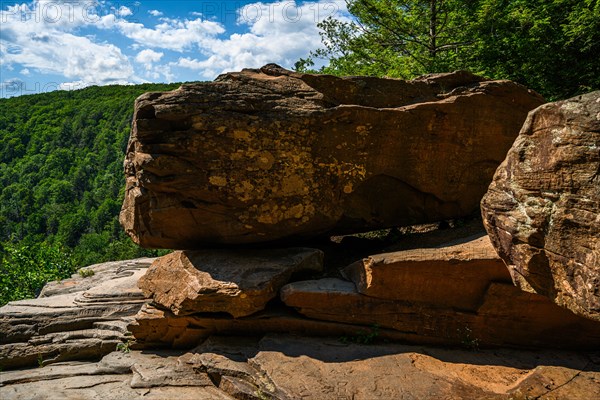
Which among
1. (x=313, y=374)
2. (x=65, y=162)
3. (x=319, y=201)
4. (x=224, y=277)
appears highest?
(x=65, y=162)

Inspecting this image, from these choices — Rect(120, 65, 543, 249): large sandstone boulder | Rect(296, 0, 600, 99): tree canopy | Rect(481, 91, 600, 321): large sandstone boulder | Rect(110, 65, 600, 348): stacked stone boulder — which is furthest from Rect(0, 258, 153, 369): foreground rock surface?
Rect(296, 0, 600, 99): tree canopy

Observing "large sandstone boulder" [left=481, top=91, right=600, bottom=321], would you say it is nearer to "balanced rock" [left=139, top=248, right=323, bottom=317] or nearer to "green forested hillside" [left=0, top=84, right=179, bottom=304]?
"balanced rock" [left=139, top=248, right=323, bottom=317]

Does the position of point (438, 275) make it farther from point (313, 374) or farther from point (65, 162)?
point (65, 162)

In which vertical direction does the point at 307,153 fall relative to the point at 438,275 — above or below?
above

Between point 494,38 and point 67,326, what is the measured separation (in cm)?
1580

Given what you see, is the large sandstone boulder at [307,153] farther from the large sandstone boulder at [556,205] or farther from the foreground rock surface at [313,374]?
the large sandstone boulder at [556,205]

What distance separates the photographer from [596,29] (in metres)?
13.2

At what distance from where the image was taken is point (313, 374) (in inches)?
254

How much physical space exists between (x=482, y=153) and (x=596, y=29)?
8197mm

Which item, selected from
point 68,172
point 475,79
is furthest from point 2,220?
point 475,79

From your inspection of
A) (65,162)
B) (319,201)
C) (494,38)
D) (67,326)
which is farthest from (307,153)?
(65,162)

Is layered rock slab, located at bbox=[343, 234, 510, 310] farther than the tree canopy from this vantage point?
No

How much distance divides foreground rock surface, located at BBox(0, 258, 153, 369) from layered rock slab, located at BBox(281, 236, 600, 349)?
3.99 metres

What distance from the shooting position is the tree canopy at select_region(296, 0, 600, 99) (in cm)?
1391
